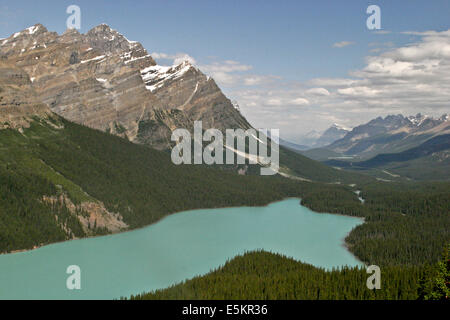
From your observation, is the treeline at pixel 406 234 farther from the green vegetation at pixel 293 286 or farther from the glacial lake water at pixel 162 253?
the green vegetation at pixel 293 286

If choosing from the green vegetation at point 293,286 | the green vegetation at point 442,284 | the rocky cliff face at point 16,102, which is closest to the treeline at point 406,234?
the green vegetation at point 293,286

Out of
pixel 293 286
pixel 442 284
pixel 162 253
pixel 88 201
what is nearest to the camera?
pixel 442 284

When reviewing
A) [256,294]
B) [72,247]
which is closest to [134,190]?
[72,247]

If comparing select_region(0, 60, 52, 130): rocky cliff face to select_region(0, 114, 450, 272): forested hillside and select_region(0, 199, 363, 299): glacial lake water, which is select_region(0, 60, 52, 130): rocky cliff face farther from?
select_region(0, 199, 363, 299): glacial lake water

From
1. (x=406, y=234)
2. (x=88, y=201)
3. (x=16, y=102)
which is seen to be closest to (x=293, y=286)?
(x=406, y=234)

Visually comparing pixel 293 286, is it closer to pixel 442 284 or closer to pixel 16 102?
pixel 442 284

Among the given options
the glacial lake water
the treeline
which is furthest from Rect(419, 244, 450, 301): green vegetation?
the treeline
